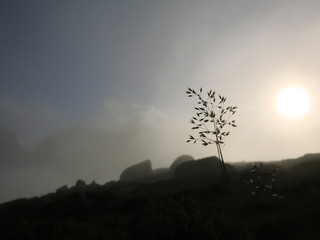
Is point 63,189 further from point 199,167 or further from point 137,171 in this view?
point 199,167

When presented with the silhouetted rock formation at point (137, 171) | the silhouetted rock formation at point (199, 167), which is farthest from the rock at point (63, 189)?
the silhouetted rock formation at point (199, 167)

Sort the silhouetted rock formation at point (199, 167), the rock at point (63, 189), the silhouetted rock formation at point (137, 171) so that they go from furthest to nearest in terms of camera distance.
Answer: the silhouetted rock formation at point (137, 171) < the rock at point (63, 189) < the silhouetted rock formation at point (199, 167)

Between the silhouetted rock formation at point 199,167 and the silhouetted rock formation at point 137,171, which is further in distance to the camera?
the silhouetted rock formation at point 137,171

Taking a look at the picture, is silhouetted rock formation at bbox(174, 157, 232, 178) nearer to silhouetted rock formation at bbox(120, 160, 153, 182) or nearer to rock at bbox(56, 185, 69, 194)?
rock at bbox(56, 185, 69, 194)

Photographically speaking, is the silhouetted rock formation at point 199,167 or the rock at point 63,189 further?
the rock at point 63,189

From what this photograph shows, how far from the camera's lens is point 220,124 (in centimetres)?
1430

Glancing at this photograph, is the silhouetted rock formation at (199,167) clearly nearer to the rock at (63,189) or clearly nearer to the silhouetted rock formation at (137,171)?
the rock at (63,189)

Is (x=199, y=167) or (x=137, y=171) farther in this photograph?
(x=137, y=171)

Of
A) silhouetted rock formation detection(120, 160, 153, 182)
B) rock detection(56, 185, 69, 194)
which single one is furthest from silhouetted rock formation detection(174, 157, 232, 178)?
silhouetted rock formation detection(120, 160, 153, 182)

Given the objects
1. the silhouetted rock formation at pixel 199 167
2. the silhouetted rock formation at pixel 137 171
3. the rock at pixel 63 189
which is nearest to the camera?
the silhouetted rock formation at pixel 199 167

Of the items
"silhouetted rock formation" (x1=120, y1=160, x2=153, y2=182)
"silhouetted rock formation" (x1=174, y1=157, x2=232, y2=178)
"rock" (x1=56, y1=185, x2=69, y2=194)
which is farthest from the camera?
"silhouetted rock formation" (x1=120, y1=160, x2=153, y2=182)

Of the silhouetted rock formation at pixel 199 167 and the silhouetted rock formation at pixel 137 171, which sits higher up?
the silhouetted rock formation at pixel 137 171

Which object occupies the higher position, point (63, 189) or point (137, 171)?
point (137, 171)

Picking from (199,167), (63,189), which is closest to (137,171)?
(63,189)
